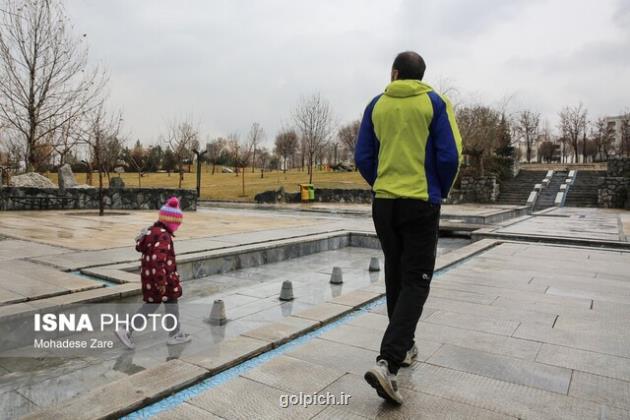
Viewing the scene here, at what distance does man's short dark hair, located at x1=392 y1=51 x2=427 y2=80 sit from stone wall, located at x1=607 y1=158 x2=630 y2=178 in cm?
3004

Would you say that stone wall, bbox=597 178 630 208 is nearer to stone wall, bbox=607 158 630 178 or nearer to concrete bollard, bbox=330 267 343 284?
stone wall, bbox=607 158 630 178

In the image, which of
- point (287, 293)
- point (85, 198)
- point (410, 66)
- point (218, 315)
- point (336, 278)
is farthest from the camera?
point (85, 198)

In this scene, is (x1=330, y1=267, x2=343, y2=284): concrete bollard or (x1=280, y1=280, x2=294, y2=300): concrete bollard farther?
(x1=330, y1=267, x2=343, y2=284): concrete bollard

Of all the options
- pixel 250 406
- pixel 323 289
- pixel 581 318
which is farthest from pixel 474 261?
pixel 250 406

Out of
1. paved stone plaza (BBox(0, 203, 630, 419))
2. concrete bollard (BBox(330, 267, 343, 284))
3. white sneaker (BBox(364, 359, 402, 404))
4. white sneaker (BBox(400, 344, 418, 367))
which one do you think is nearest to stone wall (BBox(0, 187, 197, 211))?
paved stone plaza (BBox(0, 203, 630, 419))

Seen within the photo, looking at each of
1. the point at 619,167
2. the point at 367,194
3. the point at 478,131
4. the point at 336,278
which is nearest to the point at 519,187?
the point at 478,131

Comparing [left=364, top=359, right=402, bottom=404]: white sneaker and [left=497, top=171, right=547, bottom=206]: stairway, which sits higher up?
[left=497, top=171, right=547, bottom=206]: stairway

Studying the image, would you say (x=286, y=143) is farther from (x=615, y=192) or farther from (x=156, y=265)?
(x=156, y=265)

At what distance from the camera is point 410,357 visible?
3.10 meters

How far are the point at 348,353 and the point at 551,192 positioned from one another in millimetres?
31149

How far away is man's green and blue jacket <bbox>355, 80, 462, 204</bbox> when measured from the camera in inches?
102

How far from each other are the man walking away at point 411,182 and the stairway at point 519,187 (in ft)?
92.9

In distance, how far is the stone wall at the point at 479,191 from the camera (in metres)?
29.6

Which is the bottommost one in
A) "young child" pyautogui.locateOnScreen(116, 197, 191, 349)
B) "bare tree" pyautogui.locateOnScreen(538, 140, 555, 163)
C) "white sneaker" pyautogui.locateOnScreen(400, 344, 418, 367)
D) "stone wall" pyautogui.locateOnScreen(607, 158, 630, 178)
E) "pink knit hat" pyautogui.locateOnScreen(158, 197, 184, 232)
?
"white sneaker" pyautogui.locateOnScreen(400, 344, 418, 367)
